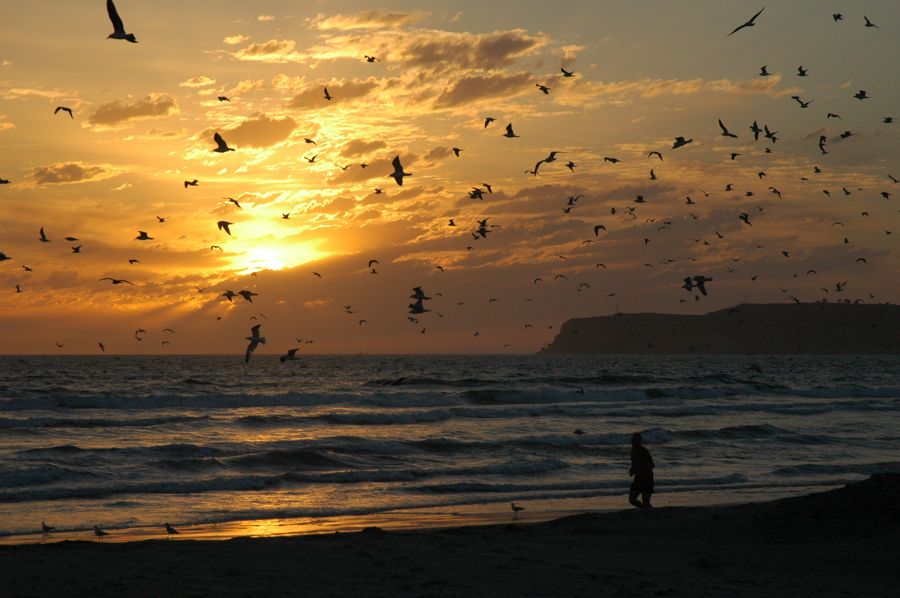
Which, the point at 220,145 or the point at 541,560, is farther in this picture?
the point at 220,145

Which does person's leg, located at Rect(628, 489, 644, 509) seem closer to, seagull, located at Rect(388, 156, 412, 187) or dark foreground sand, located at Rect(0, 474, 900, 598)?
dark foreground sand, located at Rect(0, 474, 900, 598)

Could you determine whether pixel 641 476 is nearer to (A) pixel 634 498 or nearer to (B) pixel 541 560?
(A) pixel 634 498

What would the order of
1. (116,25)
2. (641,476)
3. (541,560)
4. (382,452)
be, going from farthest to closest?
(382,452)
(641,476)
(116,25)
(541,560)

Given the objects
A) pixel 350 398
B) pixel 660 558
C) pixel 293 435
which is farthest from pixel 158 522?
pixel 350 398

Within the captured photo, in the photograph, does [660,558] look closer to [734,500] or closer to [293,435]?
[734,500]

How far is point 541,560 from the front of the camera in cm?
1502

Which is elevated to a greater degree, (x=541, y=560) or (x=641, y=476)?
(x=641, y=476)

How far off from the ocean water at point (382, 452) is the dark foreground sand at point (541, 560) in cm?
474

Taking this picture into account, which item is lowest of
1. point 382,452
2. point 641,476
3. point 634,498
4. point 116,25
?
point 382,452

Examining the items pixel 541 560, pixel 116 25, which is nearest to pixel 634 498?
pixel 541 560

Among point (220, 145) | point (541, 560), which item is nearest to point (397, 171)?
point (220, 145)

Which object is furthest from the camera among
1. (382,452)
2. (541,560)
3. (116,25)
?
(382,452)

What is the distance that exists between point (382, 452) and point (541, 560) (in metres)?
19.5

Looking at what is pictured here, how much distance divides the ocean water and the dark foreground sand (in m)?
4.74
